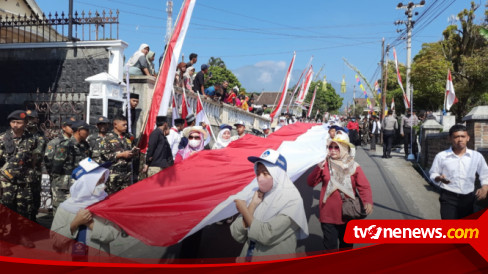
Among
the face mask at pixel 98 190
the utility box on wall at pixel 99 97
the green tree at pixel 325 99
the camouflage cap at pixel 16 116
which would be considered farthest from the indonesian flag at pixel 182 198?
the green tree at pixel 325 99

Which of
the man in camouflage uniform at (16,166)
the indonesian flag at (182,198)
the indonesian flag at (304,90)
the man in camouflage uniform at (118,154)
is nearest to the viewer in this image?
the indonesian flag at (182,198)

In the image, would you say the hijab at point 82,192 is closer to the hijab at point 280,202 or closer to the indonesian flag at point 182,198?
the indonesian flag at point 182,198

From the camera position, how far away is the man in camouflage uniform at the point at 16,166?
13.5ft

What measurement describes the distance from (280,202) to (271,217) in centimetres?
12

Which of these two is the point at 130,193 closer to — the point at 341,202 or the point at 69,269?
the point at 69,269

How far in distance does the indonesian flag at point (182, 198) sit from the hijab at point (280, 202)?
0.71m

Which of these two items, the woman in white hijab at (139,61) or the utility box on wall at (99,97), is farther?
the woman in white hijab at (139,61)

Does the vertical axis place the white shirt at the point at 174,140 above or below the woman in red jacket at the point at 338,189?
above

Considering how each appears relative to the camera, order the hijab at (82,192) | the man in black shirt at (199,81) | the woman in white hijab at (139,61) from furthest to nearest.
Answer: the man in black shirt at (199,81) → the woman in white hijab at (139,61) → the hijab at (82,192)


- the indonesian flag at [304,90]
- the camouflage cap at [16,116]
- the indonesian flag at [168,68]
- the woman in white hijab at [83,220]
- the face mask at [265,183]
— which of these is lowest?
the woman in white hijab at [83,220]

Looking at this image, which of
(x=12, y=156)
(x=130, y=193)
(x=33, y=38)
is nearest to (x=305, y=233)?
(x=130, y=193)

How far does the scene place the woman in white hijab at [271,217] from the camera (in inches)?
94.7

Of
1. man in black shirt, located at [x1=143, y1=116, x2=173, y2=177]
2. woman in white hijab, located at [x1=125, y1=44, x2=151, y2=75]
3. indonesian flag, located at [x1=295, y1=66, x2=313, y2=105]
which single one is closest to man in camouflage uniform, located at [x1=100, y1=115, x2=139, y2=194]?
man in black shirt, located at [x1=143, y1=116, x2=173, y2=177]

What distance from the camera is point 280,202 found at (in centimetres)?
245
